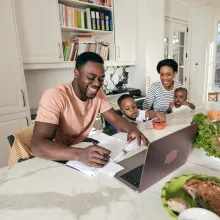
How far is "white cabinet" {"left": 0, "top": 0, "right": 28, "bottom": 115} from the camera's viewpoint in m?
1.93

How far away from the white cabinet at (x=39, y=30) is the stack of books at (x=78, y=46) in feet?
0.60

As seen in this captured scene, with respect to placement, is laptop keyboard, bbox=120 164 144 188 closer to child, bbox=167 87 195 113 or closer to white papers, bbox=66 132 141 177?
white papers, bbox=66 132 141 177

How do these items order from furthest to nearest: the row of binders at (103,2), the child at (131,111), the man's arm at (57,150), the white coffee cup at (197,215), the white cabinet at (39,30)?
the row of binders at (103,2), the white cabinet at (39,30), the child at (131,111), the man's arm at (57,150), the white coffee cup at (197,215)

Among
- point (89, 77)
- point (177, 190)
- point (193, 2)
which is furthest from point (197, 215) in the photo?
point (193, 2)

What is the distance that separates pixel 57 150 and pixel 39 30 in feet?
6.03

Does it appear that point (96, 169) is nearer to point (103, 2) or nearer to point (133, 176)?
point (133, 176)

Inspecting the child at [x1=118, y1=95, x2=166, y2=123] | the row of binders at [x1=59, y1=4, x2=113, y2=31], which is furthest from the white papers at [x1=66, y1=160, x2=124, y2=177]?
the row of binders at [x1=59, y1=4, x2=113, y2=31]

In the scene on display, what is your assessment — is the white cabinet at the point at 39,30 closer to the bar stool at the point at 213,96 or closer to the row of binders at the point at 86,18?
the row of binders at the point at 86,18

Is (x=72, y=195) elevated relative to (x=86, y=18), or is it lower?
lower

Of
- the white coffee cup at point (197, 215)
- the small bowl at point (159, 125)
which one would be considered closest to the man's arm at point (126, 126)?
the small bowl at point (159, 125)

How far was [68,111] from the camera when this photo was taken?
129 cm

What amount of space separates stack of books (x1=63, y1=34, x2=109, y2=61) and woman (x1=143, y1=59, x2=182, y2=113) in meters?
1.16

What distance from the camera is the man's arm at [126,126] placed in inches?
45.1

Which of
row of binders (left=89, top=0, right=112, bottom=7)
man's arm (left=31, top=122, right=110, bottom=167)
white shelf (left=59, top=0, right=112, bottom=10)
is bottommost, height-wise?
man's arm (left=31, top=122, right=110, bottom=167)
